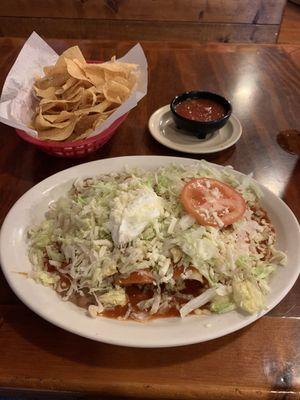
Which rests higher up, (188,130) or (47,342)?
(188,130)

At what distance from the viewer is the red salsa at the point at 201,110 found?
5.87 ft

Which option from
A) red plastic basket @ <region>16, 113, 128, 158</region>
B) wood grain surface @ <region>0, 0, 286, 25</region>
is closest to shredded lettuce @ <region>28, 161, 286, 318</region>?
red plastic basket @ <region>16, 113, 128, 158</region>

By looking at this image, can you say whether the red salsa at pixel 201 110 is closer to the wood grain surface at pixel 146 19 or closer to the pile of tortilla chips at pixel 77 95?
the pile of tortilla chips at pixel 77 95

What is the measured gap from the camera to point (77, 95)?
5.61 ft

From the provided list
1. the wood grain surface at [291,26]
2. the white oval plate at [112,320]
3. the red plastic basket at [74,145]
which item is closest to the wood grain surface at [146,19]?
the wood grain surface at [291,26]

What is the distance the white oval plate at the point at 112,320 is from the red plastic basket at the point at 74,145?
0.74ft

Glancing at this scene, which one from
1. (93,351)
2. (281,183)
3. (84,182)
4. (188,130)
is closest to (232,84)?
(188,130)

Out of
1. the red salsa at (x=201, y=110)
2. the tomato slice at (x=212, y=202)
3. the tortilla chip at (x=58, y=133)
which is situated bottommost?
the tortilla chip at (x=58, y=133)

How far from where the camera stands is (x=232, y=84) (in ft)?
7.16

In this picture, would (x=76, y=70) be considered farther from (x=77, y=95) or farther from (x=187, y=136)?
(x=187, y=136)

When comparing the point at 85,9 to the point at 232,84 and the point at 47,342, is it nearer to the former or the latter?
the point at 232,84

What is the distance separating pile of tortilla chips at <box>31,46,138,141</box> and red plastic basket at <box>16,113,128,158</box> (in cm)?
3

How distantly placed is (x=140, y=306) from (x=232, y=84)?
57.3 inches

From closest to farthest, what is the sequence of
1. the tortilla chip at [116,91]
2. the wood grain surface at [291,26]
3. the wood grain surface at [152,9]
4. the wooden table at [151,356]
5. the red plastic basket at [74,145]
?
the wooden table at [151,356], the red plastic basket at [74,145], the tortilla chip at [116,91], the wood grain surface at [152,9], the wood grain surface at [291,26]
